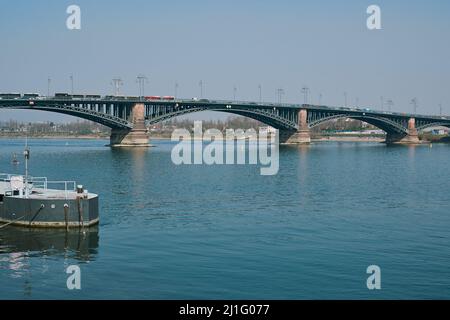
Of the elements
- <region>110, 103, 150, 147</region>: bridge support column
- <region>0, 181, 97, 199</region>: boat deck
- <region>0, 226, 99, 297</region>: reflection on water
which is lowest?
<region>0, 226, 99, 297</region>: reflection on water

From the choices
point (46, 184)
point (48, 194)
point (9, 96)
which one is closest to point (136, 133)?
point (9, 96)

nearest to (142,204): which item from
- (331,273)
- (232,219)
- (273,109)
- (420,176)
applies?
(232,219)

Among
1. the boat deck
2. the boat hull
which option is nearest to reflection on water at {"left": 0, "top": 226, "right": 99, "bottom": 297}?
the boat hull

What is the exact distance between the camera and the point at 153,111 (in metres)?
161

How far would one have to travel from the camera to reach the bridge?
135250mm

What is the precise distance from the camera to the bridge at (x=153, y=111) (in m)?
135

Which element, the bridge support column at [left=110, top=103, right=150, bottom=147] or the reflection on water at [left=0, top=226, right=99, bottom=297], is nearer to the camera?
the reflection on water at [left=0, top=226, right=99, bottom=297]

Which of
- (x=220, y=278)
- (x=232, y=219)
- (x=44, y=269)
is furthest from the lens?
(x=232, y=219)

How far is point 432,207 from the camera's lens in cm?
4697

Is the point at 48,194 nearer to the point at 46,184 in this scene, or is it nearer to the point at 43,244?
the point at 43,244

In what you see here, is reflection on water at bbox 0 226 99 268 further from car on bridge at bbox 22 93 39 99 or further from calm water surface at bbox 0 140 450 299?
car on bridge at bbox 22 93 39 99

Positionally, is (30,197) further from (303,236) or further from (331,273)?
(331,273)

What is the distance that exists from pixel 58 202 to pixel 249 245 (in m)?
11.9

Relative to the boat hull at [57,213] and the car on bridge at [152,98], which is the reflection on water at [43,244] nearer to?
the boat hull at [57,213]
